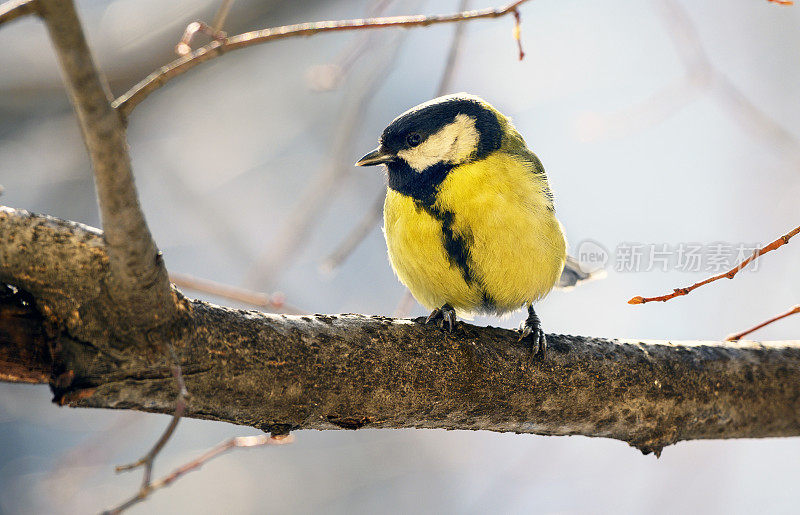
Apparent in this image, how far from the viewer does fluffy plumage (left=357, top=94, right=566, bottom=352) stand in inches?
90.2

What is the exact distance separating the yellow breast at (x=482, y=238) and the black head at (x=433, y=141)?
62mm

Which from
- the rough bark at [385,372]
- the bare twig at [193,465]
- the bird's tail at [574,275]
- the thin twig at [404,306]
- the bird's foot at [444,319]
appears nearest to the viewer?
the bare twig at [193,465]

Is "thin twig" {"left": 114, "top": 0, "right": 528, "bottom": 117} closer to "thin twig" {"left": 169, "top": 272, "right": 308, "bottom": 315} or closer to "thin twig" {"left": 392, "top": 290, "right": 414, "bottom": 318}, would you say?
"thin twig" {"left": 169, "top": 272, "right": 308, "bottom": 315}

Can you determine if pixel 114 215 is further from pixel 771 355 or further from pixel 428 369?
pixel 771 355

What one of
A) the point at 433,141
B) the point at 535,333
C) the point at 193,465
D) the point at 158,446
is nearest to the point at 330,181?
the point at 433,141

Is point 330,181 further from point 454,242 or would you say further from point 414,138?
point 454,242

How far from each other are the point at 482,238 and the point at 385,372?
2.33 feet

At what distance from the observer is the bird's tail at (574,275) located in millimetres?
3135

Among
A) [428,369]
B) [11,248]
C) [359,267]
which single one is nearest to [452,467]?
[359,267]

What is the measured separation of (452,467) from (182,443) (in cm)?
188

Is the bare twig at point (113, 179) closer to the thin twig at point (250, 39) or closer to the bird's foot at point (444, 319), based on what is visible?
the thin twig at point (250, 39)

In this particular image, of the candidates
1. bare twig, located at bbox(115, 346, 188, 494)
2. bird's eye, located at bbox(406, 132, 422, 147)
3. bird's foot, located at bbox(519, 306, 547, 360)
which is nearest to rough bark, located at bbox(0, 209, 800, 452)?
bird's foot, located at bbox(519, 306, 547, 360)

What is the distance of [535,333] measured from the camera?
2.09 metres

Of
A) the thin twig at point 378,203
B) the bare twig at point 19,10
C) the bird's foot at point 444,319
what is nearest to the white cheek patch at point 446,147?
the thin twig at point 378,203
